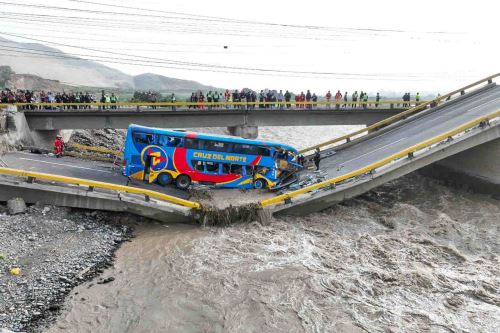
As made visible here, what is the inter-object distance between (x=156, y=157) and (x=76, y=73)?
15201 centimetres

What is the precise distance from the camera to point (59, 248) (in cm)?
1325

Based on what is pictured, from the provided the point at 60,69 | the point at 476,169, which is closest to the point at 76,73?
the point at 60,69

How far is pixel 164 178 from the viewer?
62.7 feet

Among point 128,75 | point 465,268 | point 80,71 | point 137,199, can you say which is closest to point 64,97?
point 137,199

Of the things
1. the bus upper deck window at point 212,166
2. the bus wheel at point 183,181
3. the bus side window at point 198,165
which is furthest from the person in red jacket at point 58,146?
the bus upper deck window at point 212,166

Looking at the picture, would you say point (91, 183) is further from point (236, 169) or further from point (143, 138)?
point (236, 169)

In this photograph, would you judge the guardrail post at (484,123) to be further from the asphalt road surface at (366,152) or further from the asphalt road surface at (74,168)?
the asphalt road surface at (74,168)

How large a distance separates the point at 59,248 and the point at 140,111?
14167 mm

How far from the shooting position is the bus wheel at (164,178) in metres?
19.1

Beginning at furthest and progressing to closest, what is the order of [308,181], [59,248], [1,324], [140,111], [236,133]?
[236,133] → [140,111] → [308,181] → [59,248] → [1,324]

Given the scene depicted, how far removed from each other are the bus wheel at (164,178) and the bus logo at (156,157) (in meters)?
0.32

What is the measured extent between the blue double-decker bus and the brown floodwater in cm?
348

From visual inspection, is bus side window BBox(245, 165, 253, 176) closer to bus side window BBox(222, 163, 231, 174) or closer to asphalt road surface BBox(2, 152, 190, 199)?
bus side window BBox(222, 163, 231, 174)

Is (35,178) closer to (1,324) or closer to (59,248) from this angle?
(59,248)
